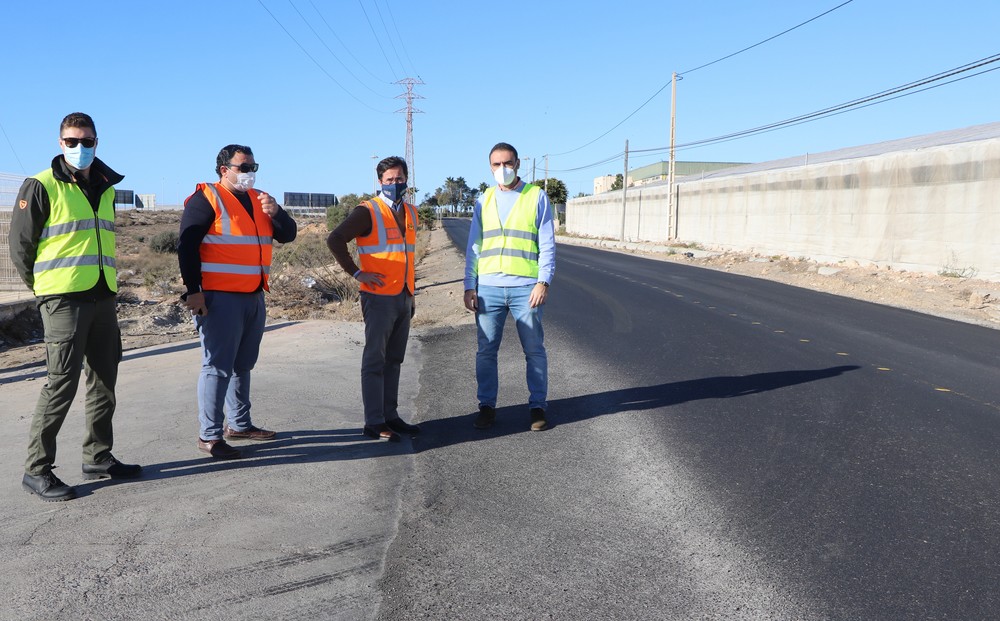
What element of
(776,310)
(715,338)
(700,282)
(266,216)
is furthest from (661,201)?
(266,216)

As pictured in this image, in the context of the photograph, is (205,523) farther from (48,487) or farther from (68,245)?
(68,245)

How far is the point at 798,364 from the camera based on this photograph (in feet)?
26.7

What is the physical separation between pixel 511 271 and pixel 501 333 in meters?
0.46

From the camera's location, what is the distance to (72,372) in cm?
436

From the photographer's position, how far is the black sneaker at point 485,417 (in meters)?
5.73

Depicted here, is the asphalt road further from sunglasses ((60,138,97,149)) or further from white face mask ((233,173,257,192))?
sunglasses ((60,138,97,149))

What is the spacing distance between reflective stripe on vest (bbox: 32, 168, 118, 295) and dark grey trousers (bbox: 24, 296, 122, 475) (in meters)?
0.11

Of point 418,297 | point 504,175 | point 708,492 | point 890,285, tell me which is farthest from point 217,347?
point 890,285

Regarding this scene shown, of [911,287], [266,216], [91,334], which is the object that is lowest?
[911,287]

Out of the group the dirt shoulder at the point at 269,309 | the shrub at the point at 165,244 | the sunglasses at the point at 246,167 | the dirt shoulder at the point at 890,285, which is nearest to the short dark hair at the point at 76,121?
the sunglasses at the point at 246,167

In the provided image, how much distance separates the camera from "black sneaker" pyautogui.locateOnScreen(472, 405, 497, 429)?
5727 millimetres

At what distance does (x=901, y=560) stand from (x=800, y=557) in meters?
0.44

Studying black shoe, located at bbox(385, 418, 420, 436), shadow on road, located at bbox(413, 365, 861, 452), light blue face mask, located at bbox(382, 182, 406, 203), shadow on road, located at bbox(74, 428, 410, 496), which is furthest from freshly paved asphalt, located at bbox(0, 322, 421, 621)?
light blue face mask, located at bbox(382, 182, 406, 203)

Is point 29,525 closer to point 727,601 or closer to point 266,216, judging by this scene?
point 266,216
